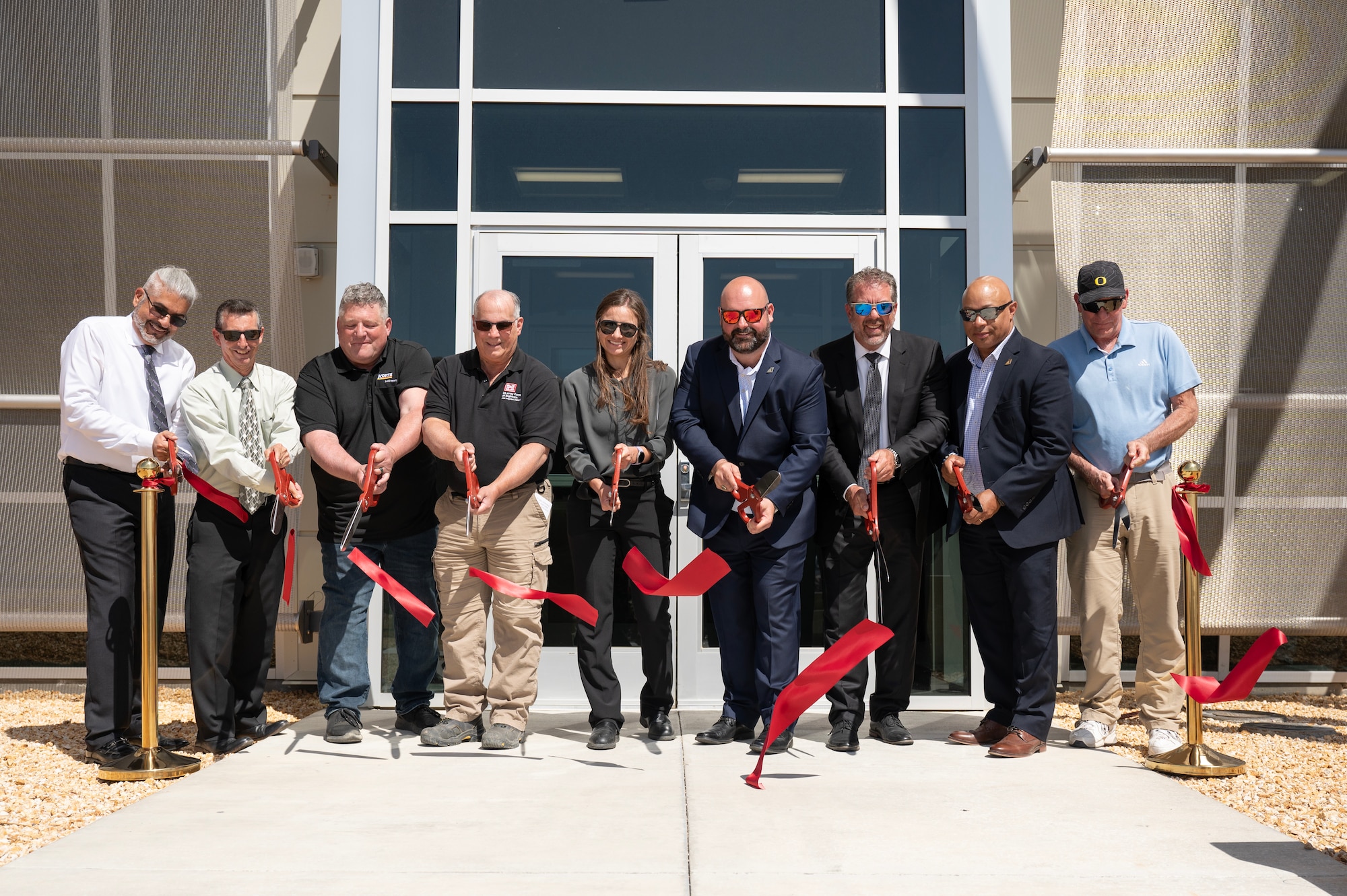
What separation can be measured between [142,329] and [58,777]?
5.88 feet

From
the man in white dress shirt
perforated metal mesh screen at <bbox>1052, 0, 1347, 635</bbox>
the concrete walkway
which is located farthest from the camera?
perforated metal mesh screen at <bbox>1052, 0, 1347, 635</bbox>

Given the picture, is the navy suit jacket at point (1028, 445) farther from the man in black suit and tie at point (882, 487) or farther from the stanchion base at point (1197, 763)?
the stanchion base at point (1197, 763)

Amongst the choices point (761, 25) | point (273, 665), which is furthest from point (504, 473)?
point (761, 25)

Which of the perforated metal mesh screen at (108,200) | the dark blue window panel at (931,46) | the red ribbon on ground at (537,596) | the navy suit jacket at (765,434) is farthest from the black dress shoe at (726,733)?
the dark blue window panel at (931,46)

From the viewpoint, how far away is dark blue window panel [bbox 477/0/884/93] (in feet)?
18.7

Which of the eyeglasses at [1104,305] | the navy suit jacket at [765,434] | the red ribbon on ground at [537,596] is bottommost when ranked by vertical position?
the red ribbon on ground at [537,596]

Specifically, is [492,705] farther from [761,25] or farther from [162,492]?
[761,25]

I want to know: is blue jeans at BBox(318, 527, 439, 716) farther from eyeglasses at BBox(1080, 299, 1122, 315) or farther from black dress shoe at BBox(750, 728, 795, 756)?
eyeglasses at BBox(1080, 299, 1122, 315)

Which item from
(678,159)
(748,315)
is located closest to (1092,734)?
(748,315)

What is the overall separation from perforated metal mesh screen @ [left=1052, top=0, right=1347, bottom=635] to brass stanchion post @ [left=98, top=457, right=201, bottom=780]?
442cm

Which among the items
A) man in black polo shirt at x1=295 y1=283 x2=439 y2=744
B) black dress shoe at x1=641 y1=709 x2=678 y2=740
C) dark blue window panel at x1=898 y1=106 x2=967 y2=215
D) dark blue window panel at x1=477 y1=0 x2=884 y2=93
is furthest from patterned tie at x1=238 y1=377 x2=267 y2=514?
dark blue window panel at x1=898 y1=106 x2=967 y2=215

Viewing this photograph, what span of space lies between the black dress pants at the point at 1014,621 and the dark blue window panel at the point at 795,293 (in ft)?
4.76

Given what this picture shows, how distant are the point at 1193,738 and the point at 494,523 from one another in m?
2.99

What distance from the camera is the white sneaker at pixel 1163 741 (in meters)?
4.43
